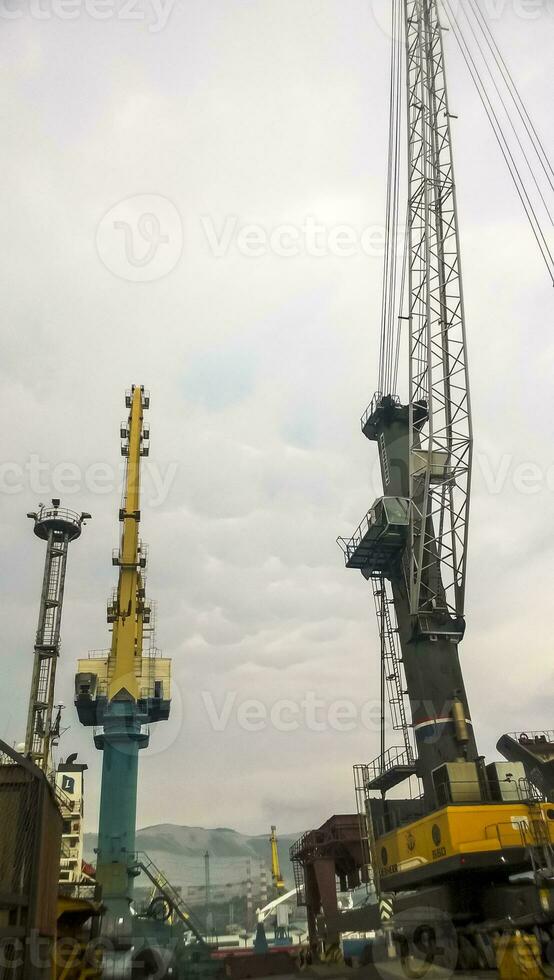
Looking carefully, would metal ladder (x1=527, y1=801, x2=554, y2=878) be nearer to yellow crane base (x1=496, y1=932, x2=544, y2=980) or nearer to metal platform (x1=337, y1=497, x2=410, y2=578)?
yellow crane base (x1=496, y1=932, x2=544, y2=980)

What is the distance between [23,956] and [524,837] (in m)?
15.5

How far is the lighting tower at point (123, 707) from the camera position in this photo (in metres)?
36.9

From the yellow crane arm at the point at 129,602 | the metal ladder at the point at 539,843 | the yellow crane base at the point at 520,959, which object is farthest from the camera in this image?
the yellow crane arm at the point at 129,602

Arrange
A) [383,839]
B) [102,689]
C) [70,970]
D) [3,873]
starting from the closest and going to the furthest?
[3,873] → [70,970] → [383,839] → [102,689]

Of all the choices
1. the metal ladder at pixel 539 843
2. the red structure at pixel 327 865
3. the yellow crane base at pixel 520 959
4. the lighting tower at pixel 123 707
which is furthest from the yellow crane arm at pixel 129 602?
the yellow crane base at pixel 520 959

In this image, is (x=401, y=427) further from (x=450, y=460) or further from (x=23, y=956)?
(x=23, y=956)

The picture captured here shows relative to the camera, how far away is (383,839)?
2691cm

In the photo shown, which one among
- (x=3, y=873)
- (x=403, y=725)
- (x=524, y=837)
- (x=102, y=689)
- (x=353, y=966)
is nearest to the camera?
(x=3, y=873)

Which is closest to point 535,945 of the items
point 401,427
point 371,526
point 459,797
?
point 459,797

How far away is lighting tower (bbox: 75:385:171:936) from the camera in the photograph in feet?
121

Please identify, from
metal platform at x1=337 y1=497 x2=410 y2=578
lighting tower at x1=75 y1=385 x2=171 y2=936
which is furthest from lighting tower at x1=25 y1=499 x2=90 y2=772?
metal platform at x1=337 y1=497 x2=410 y2=578

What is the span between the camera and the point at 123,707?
4072cm

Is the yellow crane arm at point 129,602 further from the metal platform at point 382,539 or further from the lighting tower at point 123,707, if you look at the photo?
the metal platform at point 382,539

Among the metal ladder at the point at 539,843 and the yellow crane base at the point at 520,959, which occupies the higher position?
the metal ladder at the point at 539,843
